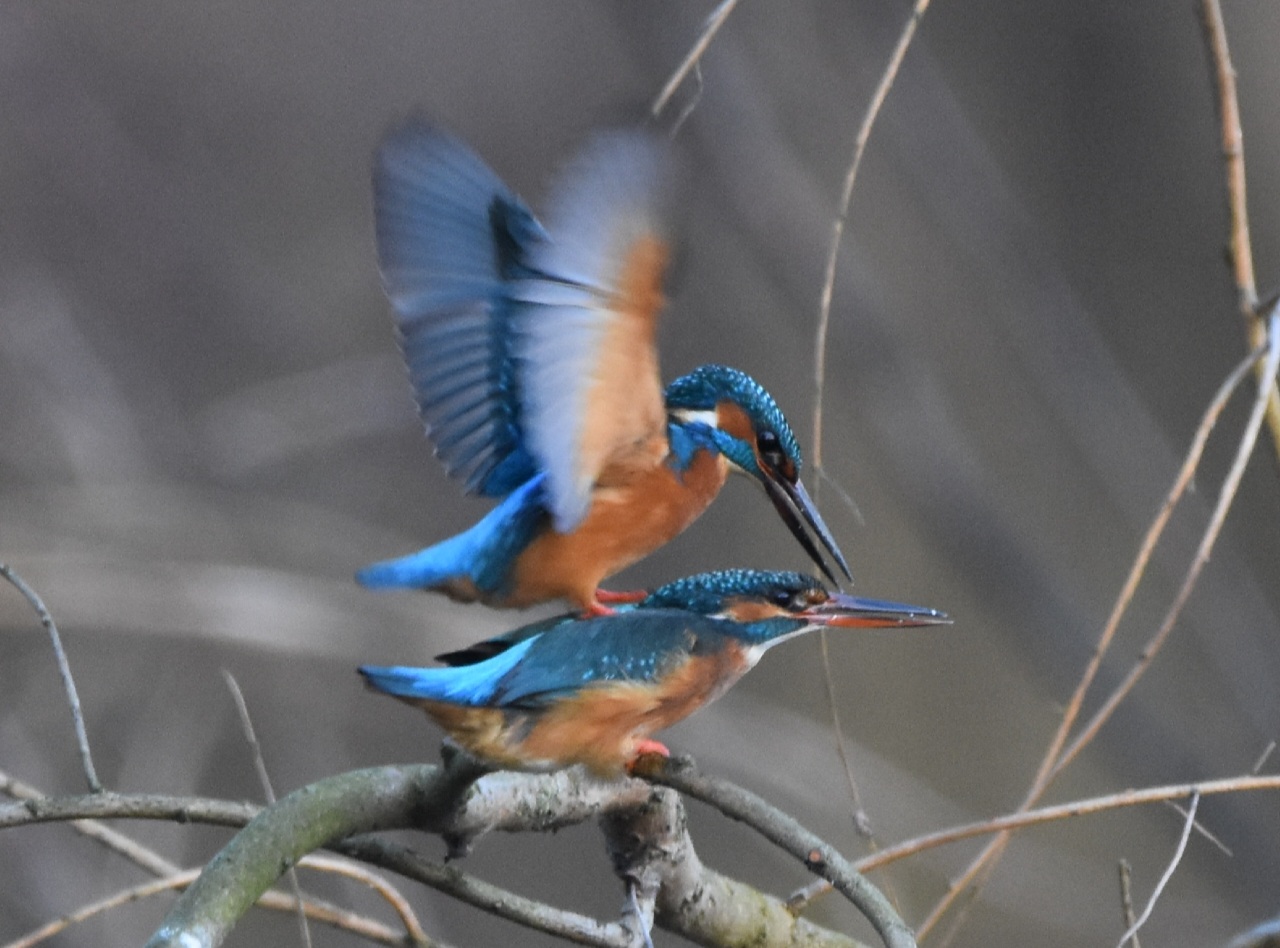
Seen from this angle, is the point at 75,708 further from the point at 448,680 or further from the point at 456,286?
the point at 456,286

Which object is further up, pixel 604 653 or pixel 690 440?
pixel 690 440

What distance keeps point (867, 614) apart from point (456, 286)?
1.19 ft

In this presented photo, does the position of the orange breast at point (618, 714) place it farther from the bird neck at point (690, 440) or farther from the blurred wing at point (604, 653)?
the bird neck at point (690, 440)

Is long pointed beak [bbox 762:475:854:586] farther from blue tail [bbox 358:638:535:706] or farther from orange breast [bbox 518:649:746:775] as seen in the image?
blue tail [bbox 358:638:535:706]

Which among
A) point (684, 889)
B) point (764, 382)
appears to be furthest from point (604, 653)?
point (764, 382)

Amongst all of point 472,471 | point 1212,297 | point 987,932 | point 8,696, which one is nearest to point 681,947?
point 987,932

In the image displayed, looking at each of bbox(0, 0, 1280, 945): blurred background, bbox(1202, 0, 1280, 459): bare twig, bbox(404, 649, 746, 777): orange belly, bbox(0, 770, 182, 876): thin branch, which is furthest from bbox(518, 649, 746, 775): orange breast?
bbox(0, 0, 1280, 945): blurred background

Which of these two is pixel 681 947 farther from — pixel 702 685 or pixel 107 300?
pixel 702 685

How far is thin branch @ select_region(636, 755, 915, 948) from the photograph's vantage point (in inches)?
39.7

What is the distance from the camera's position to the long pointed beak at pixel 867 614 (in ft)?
3.32

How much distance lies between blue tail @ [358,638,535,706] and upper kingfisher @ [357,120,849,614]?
0.10 metres

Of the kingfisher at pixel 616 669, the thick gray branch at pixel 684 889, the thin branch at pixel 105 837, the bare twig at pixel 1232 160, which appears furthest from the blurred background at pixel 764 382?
the kingfisher at pixel 616 669

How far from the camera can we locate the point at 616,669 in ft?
3.29

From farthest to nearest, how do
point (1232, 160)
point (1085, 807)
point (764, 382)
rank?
point (764, 382)
point (1232, 160)
point (1085, 807)
